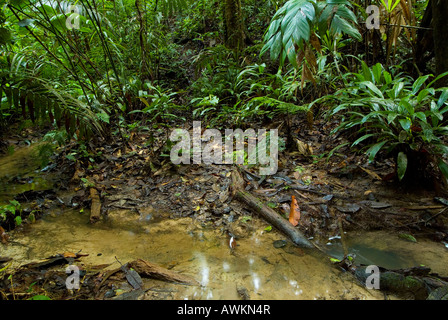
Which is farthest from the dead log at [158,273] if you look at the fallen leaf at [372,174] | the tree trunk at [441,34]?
the tree trunk at [441,34]

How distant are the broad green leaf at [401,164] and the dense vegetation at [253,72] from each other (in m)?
0.01

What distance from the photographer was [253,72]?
155 inches

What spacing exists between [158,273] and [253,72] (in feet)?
10.8

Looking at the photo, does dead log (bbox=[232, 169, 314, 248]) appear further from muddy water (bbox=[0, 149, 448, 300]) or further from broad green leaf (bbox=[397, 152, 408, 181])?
broad green leaf (bbox=[397, 152, 408, 181])

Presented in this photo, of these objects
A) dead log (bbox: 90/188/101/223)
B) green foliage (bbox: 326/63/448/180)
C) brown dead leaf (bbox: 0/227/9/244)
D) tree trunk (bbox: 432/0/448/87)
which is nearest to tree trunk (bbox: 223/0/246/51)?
tree trunk (bbox: 432/0/448/87)

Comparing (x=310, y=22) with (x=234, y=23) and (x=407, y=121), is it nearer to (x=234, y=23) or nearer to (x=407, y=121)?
(x=407, y=121)

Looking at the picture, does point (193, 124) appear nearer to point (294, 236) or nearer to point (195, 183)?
point (195, 183)

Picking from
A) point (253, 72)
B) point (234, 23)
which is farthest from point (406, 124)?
point (234, 23)

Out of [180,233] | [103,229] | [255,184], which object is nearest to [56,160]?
[103,229]

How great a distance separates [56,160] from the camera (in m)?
3.25

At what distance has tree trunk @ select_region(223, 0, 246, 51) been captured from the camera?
15.9 feet

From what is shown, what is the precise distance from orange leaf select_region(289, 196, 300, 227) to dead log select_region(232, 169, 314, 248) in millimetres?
77

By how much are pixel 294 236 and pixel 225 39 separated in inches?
178
